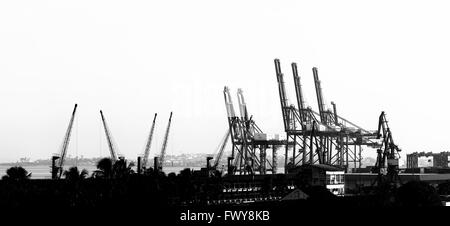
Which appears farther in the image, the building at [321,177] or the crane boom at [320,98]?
the crane boom at [320,98]

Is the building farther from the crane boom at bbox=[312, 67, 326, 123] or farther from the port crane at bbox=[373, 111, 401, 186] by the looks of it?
the crane boom at bbox=[312, 67, 326, 123]

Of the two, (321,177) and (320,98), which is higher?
(320,98)

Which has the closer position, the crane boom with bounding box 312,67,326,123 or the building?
the building

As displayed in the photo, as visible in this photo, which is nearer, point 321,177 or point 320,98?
point 321,177

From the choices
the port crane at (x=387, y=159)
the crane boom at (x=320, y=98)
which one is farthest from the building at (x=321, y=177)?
the crane boom at (x=320, y=98)

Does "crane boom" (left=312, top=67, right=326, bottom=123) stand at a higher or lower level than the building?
higher

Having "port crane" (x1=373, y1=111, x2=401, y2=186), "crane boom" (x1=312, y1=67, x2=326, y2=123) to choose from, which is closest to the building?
"port crane" (x1=373, y1=111, x2=401, y2=186)

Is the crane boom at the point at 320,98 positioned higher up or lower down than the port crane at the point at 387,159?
higher up

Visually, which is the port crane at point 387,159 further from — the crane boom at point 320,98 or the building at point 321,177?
the crane boom at point 320,98

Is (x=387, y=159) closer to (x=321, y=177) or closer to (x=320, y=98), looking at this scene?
(x=321, y=177)

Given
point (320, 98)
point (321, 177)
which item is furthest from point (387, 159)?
point (320, 98)
